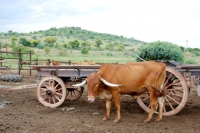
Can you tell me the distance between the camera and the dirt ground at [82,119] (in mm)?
6188

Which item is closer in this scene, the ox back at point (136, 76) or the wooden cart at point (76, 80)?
the ox back at point (136, 76)

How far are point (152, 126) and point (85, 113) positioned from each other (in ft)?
6.78

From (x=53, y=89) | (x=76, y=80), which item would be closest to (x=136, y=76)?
(x=76, y=80)

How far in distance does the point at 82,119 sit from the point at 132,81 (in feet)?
4.97

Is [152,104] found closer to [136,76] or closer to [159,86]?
[159,86]

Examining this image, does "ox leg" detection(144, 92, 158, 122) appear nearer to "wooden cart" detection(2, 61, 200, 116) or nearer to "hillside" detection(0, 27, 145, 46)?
"wooden cart" detection(2, 61, 200, 116)

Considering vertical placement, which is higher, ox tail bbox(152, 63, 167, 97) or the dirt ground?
ox tail bbox(152, 63, 167, 97)

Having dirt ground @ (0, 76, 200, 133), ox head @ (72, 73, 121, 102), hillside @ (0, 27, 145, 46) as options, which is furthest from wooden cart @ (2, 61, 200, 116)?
hillside @ (0, 27, 145, 46)

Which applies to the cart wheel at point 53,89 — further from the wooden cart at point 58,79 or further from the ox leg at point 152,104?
the ox leg at point 152,104

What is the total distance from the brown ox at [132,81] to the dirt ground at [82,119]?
1.22ft

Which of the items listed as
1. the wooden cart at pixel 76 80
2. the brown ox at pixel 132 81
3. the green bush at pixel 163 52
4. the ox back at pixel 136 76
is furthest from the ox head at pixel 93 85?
the green bush at pixel 163 52

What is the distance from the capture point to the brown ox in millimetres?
6746

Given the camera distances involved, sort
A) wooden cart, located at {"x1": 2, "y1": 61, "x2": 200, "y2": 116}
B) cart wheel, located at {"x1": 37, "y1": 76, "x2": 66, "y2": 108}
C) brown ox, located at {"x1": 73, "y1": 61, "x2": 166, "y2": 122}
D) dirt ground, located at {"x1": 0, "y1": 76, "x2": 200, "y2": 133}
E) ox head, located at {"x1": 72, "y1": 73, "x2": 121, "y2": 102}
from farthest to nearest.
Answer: cart wheel, located at {"x1": 37, "y1": 76, "x2": 66, "y2": 108} < wooden cart, located at {"x1": 2, "y1": 61, "x2": 200, "y2": 116} < brown ox, located at {"x1": 73, "y1": 61, "x2": 166, "y2": 122} < ox head, located at {"x1": 72, "y1": 73, "x2": 121, "y2": 102} < dirt ground, located at {"x1": 0, "y1": 76, "x2": 200, "y2": 133}

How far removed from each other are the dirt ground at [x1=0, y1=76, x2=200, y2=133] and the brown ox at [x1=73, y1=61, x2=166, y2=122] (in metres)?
0.37
